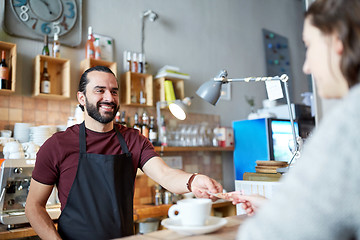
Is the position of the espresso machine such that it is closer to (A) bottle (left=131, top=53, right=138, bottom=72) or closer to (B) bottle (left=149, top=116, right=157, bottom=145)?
(B) bottle (left=149, top=116, right=157, bottom=145)

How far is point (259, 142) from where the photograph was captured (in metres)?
3.89

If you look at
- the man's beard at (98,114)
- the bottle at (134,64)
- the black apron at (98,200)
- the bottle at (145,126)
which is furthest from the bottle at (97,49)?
the black apron at (98,200)

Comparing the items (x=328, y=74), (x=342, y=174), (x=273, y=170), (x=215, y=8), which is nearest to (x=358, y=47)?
(x=328, y=74)

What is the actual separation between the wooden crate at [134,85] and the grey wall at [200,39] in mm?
200

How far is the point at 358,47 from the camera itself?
2.29 ft

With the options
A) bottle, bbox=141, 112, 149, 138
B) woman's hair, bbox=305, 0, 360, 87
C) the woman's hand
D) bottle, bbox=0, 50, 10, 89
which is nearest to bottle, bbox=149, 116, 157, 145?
bottle, bbox=141, 112, 149, 138

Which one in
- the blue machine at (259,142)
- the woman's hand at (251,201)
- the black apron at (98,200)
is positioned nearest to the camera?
the woman's hand at (251,201)

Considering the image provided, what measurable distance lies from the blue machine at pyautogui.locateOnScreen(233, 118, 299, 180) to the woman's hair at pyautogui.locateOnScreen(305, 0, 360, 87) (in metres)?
3.11

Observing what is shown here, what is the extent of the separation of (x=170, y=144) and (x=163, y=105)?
17.0 inches

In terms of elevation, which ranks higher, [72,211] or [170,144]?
[170,144]

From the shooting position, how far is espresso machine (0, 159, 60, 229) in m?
2.10

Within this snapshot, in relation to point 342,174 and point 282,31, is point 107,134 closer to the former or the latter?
point 342,174

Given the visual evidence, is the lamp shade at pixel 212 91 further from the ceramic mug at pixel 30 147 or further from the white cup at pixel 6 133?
the white cup at pixel 6 133

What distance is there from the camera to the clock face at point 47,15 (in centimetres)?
288
